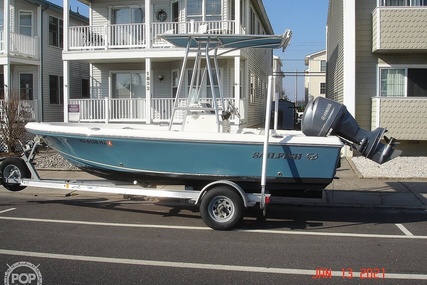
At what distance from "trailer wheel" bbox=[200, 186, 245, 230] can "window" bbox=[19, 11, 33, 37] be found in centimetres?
1795

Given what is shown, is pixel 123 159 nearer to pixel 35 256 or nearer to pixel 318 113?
pixel 35 256

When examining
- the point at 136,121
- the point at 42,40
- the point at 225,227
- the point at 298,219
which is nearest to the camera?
the point at 225,227

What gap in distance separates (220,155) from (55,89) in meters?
18.3

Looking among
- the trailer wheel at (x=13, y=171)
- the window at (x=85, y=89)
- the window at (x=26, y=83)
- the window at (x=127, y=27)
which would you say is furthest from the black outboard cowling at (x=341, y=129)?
the window at (x=85, y=89)

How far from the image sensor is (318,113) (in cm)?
731

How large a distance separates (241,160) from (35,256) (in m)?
3.20

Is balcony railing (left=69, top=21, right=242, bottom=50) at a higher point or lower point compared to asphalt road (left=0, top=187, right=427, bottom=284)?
higher

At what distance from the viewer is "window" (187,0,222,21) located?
58.9ft

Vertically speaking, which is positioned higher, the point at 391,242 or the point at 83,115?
the point at 83,115

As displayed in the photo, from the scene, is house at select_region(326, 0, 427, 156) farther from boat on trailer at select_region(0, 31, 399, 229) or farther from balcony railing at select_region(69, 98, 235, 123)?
boat on trailer at select_region(0, 31, 399, 229)

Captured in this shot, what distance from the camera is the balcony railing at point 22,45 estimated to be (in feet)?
65.0

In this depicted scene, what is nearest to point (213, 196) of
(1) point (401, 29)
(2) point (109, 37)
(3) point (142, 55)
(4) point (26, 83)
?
(1) point (401, 29)

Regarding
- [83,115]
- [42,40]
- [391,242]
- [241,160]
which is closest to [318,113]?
[241,160]

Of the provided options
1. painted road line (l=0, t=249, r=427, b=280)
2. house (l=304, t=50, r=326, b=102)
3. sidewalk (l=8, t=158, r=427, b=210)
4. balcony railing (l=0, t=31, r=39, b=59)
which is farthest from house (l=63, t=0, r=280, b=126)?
house (l=304, t=50, r=326, b=102)
